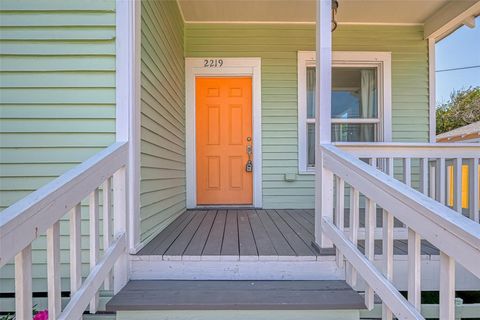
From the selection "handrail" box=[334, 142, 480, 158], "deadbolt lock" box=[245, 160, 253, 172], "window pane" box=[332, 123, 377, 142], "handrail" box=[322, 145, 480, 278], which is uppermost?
"window pane" box=[332, 123, 377, 142]

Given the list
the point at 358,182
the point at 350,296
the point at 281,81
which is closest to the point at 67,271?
the point at 350,296

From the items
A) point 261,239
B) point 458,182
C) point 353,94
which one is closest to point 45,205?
point 261,239

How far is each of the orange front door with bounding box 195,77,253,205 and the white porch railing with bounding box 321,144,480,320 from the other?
1975 mm

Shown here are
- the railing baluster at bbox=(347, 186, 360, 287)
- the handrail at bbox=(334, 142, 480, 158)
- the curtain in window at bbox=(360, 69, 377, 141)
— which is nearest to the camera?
the railing baluster at bbox=(347, 186, 360, 287)

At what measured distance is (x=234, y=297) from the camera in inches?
59.1

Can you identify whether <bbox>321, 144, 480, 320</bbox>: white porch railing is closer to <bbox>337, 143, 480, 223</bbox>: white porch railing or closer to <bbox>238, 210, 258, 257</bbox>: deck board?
<bbox>337, 143, 480, 223</bbox>: white porch railing

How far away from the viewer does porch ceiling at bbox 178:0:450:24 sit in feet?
10.6

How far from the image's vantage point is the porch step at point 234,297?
145 cm

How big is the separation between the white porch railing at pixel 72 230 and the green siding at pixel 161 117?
0.33 m

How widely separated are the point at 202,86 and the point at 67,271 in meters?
2.68

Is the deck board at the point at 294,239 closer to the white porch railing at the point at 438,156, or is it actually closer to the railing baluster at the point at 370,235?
the railing baluster at the point at 370,235

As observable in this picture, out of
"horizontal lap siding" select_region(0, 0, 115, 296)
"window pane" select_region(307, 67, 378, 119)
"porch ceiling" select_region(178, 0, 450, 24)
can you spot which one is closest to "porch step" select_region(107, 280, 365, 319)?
"horizontal lap siding" select_region(0, 0, 115, 296)

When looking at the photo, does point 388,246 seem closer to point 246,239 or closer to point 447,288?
point 447,288

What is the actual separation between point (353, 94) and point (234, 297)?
317cm
